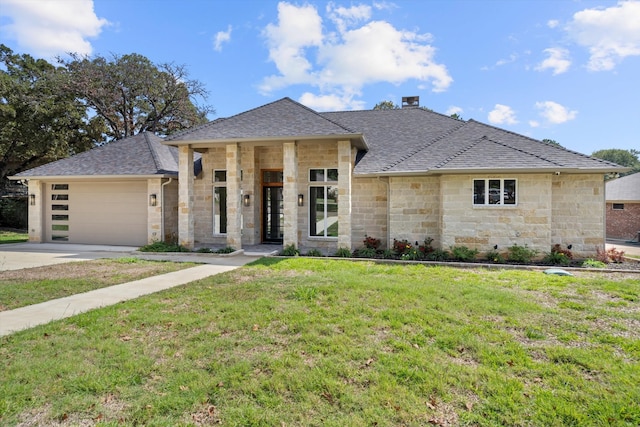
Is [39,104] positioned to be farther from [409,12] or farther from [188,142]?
[409,12]

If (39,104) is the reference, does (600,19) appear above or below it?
below

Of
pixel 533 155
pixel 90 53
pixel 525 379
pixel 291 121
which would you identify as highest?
pixel 90 53

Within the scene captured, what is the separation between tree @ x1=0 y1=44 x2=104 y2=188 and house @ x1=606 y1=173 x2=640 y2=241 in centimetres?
3690

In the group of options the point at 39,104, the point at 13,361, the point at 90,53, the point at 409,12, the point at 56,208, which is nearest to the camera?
the point at 13,361

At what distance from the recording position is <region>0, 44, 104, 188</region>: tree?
21.3m

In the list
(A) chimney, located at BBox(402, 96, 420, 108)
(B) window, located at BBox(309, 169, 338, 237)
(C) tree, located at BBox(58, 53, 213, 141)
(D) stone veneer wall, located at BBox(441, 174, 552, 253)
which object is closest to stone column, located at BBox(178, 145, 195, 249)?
(B) window, located at BBox(309, 169, 338, 237)

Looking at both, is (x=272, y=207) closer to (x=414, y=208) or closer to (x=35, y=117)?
(x=414, y=208)

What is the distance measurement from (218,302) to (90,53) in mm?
30520

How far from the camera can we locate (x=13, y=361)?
371 centimetres

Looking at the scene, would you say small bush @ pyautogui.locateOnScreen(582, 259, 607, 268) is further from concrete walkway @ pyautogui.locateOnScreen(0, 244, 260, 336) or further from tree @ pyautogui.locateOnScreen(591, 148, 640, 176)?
tree @ pyautogui.locateOnScreen(591, 148, 640, 176)

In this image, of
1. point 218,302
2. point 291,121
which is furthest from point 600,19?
point 218,302

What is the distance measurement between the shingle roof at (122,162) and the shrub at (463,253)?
416 inches

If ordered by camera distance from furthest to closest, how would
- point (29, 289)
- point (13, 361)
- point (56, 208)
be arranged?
point (56, 208) < point (29, 289) < point (13, 361)

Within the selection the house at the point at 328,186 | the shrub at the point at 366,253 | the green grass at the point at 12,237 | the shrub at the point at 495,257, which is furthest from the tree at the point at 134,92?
the shrub at the point at 495,257
